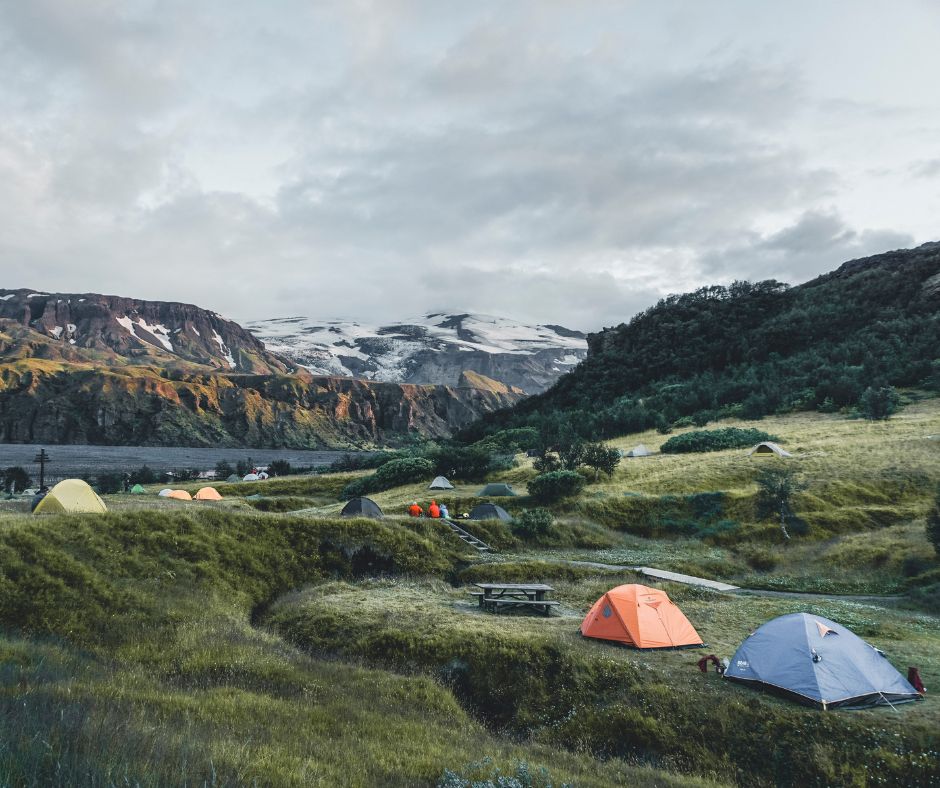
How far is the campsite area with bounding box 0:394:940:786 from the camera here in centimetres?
921

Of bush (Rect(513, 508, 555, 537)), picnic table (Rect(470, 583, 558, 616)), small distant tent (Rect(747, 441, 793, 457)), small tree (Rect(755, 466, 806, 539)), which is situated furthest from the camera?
small distant tent (Rect(747, 441, 793, 457))

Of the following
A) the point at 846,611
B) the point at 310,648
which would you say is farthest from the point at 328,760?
the point at 846,611

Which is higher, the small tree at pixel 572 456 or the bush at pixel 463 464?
the small tree at pixel 572 456

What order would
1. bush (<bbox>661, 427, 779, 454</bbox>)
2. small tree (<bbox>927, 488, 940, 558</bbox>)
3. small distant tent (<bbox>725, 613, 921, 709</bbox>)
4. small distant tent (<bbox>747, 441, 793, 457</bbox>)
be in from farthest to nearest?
1. bush (<bbox>661, 427, 779, 454</bbox>)
2. small distant tent (<bbox>747, 441, 793, 457</bbox>)
3. small tree (<bbox>927, 488, 940, 558</bbox>)
4. small distant tent (<bbox>725, 613, 921, 709</bbox>)

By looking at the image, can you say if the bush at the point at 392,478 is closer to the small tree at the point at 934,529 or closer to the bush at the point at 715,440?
the bush at the point at 715,440

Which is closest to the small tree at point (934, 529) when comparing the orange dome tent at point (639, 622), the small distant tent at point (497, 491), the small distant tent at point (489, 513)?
the orange dome tent at point (639, 622)

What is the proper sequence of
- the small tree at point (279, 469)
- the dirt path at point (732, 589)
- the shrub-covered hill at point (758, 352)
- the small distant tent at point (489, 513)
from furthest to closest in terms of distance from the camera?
the small tree at point (279, 469), the shrub-covered hill at point (758, 352), the small distant tent at point (489, 513), the dirt path at point (732, 589)

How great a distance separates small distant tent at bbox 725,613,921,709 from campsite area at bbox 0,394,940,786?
496mm

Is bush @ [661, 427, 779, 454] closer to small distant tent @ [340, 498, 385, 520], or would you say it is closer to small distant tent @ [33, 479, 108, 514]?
small distant tent @ [340, 498, 385, 520]

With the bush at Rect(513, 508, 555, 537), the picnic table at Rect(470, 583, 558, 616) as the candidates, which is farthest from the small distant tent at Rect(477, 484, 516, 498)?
the picnic table at Rect(470, 583, 558, 616)

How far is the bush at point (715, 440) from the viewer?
201 ft

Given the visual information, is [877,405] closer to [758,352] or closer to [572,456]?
[572,456]

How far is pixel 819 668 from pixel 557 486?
3179cm

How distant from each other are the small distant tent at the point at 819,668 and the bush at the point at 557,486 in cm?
3015
